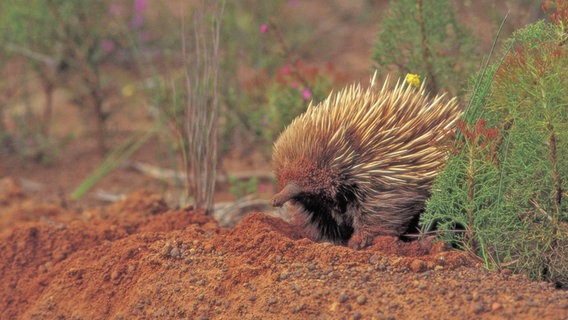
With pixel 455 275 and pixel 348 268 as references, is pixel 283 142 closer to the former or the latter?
pixel 348 268

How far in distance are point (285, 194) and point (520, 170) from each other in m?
1.11

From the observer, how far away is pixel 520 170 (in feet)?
11.3

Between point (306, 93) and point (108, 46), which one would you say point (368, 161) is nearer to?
point (306, 93)

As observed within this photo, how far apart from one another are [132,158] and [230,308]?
5.02 metres

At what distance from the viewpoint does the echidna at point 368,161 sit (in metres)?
3.94

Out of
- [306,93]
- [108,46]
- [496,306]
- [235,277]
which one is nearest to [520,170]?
[496,306]

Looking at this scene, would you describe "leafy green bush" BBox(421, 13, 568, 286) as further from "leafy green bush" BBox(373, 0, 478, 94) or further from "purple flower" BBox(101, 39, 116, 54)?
"purple flower" BBox(101, 39, 116, 54)

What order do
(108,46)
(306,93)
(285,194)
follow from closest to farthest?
(285,194) → (306,93) → (108,46)

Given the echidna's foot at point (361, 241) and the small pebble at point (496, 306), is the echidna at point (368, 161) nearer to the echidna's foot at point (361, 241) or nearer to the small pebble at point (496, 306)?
the echidna's foot at point (361, 241)

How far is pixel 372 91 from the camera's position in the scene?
13.8ft

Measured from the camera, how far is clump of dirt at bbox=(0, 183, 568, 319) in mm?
3199

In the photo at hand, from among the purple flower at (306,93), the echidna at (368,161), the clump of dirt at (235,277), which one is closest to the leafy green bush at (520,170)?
the clump of dirt at (235,277)

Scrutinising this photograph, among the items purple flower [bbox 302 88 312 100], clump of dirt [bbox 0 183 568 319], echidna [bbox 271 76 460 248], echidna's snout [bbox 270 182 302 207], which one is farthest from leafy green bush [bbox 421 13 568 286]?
purple flower [bbox 302 88 312 100]

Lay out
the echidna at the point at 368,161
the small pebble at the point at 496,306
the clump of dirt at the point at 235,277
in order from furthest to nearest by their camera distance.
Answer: the echidna at the point at 368,161, the clump of dirt at the point at 235,277, the small pebble at the point at 496,306
